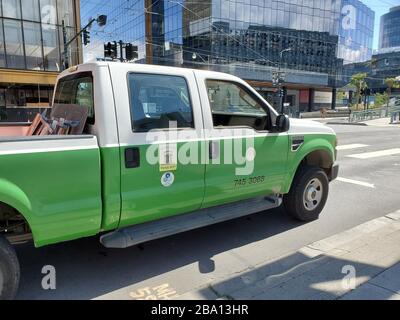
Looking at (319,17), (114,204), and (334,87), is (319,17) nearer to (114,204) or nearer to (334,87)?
(334,87)

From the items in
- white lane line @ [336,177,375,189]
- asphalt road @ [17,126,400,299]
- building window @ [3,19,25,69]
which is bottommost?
asphalt road @ [17,126,400,299]

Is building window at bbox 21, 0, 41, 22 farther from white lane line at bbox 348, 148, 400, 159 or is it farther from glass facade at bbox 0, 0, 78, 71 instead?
white lane line at bbox 348, 148, 400, 159

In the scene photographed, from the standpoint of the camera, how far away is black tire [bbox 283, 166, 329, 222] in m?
4.89

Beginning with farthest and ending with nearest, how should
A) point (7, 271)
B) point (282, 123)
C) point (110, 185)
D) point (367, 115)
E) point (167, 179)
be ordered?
point (367, 115) < point (282, 123) < point (167, 179) < point (110, 185) < point (7, 271)

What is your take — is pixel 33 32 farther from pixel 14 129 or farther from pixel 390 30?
pixel 390 30

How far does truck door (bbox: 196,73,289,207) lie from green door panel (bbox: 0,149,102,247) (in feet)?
4.22

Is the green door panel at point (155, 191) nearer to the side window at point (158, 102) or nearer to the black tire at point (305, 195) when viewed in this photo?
the side window at point (158, 102)

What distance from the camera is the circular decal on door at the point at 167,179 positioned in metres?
3.53

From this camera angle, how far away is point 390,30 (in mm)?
71375

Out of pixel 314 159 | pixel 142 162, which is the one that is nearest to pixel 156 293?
pixel 142 162

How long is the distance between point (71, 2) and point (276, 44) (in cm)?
3659

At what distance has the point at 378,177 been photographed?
813cm

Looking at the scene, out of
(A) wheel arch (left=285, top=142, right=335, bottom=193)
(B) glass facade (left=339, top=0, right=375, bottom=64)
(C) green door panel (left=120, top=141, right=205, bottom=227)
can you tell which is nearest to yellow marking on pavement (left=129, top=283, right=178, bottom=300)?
(C) green door panel (left=120, top=141, right=205, bottom=227)

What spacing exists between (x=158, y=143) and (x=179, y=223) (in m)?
0.93
